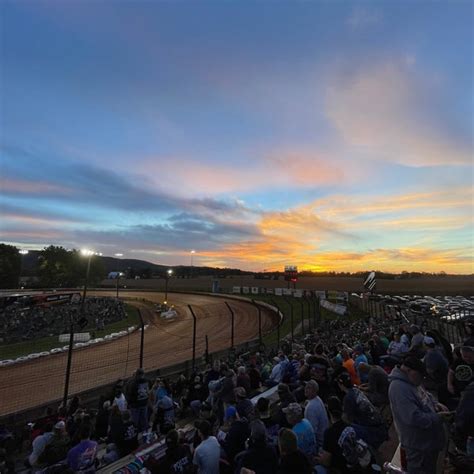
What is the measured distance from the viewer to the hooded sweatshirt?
3.54 metres

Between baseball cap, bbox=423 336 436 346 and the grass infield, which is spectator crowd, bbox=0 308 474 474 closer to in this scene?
baseball cap, bbox=423 336 436 346

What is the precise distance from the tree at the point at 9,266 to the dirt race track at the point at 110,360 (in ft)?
251

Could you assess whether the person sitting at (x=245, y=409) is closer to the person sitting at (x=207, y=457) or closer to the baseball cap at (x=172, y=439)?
the person sitting at (x=207, y=457)

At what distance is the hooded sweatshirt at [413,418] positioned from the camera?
354cm

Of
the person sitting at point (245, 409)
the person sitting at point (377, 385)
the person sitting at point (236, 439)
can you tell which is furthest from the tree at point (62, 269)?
the person sitting at point (377, 385)

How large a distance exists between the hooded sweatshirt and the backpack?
44 centimetres

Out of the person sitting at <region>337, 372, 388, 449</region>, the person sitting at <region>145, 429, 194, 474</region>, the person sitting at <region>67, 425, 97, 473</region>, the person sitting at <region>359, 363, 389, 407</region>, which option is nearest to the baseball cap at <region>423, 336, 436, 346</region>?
the person sitting at <region>359, 363, 389, 407</region>

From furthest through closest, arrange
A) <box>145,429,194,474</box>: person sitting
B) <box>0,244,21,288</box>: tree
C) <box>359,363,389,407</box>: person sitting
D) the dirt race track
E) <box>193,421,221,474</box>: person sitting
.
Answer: <box>0,244,21,288</box>: tree < the dirt race track < <box>359,363,389,407</box>: person sitting < <box>193,421,221,474</box>: person sitting < <box>145,429,194,474</box>: person sitting

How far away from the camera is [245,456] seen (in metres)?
3.93

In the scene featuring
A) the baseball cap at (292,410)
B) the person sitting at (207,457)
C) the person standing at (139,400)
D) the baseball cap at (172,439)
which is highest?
the baseball cap at (292,410)

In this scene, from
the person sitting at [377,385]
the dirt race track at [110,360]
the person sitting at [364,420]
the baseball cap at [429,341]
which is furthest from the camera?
the dirt race track at [110,360]

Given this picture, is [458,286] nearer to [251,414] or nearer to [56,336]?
[56,336]

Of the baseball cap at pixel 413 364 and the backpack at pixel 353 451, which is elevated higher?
the baseball cap at pixel 413 364

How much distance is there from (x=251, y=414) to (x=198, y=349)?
A: 21.0 metres
